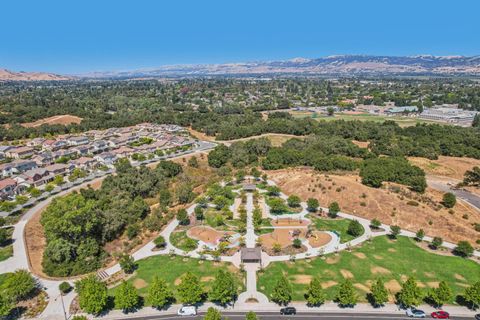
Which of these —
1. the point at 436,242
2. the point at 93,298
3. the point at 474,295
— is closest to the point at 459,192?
the point at 436,242

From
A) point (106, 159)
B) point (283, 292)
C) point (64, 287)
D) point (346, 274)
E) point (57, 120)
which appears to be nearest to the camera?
point (283, 292)

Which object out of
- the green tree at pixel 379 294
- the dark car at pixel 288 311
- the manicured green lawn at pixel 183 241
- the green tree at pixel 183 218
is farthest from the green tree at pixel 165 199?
the green tree at pixel 379 294

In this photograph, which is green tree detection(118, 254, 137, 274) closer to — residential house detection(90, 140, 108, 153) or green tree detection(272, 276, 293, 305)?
green tree detection(272, 276, 293, 305)

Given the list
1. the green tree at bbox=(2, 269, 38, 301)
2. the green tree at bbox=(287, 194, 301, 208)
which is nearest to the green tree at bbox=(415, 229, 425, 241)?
the green tree at bbox=(287, 194, 301, 208)

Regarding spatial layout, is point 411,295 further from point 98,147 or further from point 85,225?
point 98,147

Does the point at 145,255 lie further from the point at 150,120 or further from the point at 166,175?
the point at 150,120
